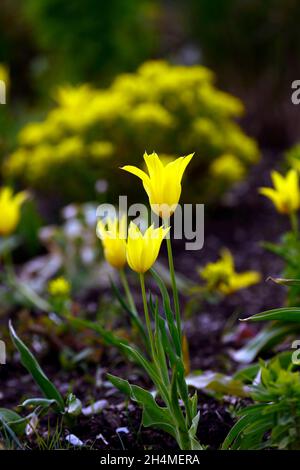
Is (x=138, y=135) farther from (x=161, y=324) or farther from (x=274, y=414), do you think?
(x=274, y=414)

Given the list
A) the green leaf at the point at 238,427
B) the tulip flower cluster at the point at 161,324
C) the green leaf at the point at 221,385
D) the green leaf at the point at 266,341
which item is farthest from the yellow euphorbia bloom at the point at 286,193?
the green leaf at the point at 238,427

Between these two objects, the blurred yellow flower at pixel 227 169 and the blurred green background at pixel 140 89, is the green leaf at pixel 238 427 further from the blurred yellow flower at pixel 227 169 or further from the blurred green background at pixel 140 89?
the blurred yellow flower at pixel 227 169

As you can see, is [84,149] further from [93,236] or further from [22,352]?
[22,352]

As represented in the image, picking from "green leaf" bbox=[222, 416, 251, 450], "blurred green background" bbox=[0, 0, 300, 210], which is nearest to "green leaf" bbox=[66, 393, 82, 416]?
Answer: "green leaf" bbox=[222, 416, 251, 450]

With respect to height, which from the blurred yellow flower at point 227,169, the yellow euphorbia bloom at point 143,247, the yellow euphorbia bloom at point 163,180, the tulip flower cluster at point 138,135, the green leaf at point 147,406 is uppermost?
the tulip flower cluster at point 138,135

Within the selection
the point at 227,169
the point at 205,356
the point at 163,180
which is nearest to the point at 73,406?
the point at 163,180

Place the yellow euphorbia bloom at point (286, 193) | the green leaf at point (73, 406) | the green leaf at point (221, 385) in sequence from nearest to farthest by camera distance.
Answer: the green leaf at point (73, 406)
the green leaf at point (221, 385)
the yellow euphorbia bloom at point (286, 193)

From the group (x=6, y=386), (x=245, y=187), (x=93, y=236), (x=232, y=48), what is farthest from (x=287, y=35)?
(x=6, y=386)
